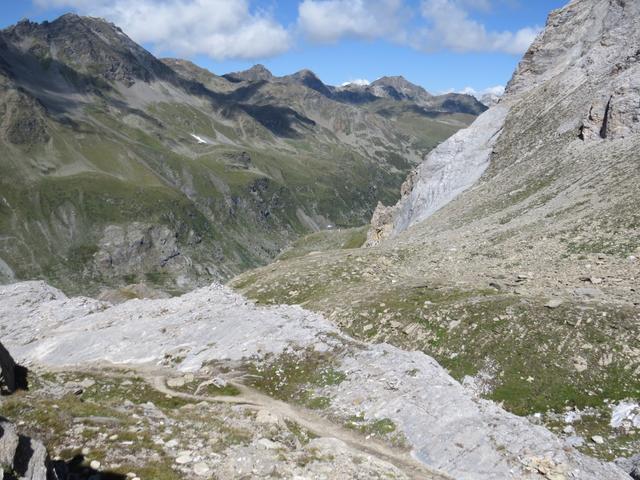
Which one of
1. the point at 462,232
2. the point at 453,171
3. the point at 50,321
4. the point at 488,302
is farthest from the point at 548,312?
the point at 453,171

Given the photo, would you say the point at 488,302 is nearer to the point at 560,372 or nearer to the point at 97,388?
the point at 560,372

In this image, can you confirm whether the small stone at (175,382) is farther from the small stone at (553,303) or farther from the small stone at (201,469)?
the small stone at (553,303)

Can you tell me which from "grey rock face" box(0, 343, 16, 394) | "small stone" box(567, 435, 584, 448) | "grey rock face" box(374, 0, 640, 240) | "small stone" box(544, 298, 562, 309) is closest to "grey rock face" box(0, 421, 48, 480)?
"grey rock face" box(0, 343, 16, 394)

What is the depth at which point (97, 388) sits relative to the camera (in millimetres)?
30047

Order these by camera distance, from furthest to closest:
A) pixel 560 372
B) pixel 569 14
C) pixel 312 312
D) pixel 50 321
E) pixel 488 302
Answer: pixel 569 14, pixel 50 321, pixel 312 312, pixel 488 302, pixel 560 372

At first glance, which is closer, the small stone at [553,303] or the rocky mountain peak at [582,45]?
the small stone at [553,303]

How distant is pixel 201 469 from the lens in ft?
52.7

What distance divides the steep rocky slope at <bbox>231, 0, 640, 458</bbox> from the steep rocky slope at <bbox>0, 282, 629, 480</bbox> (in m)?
3.89

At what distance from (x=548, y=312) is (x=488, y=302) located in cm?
395

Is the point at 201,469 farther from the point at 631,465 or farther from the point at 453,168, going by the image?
the point at 453,168

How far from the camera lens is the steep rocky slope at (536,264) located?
82.5ft

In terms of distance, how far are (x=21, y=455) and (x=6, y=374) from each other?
1614 centimetres

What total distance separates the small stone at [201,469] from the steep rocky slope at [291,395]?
0.21 feet

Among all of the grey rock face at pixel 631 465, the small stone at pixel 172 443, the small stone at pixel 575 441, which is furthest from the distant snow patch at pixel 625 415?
the small stone at pixel 172 443
